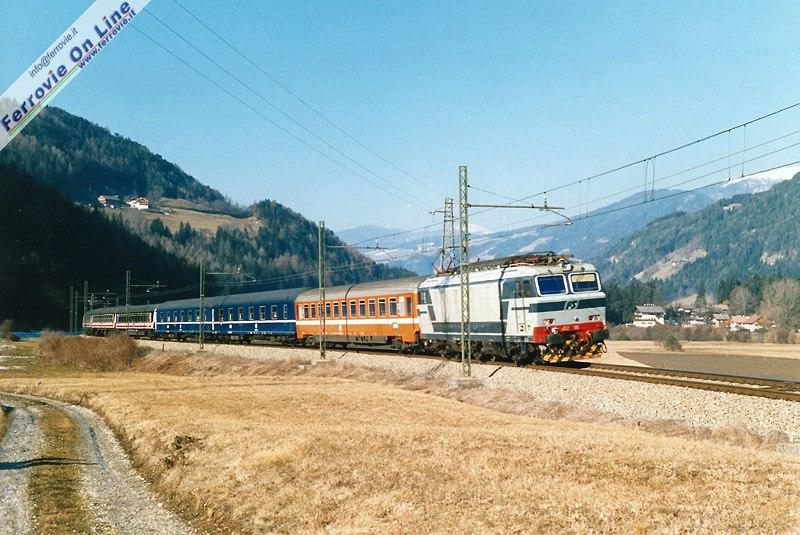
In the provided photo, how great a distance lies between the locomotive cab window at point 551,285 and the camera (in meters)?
34.4

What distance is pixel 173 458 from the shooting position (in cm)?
1822

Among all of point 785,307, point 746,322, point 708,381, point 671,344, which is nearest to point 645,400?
point 708,381

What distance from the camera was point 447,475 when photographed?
13773 millimetres

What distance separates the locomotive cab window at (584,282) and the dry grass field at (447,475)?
39.7 ft

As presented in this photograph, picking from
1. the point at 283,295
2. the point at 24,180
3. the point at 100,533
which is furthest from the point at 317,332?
the point at 24,180

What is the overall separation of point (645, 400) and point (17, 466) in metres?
18.8

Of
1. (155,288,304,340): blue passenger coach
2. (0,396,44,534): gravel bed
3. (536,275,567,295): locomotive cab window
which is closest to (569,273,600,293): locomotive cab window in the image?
(536,275,567,295): locomotive cab window

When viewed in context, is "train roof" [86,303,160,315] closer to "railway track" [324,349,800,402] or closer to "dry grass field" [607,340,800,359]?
"dry grass field" [607,340,800,359]

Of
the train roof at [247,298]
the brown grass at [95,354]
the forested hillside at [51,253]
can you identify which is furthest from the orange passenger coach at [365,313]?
the forested hillside at [51,253]

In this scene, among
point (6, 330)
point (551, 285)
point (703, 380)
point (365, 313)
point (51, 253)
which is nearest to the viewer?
point (703, 380)

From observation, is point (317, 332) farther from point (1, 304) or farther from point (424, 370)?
point (1, 304)

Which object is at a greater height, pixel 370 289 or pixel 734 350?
pixel 370 289

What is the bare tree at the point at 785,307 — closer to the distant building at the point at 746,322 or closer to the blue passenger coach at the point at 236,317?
the distant building at the point at 746,322

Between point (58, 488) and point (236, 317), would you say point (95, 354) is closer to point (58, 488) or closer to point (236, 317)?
point (236, 317)
